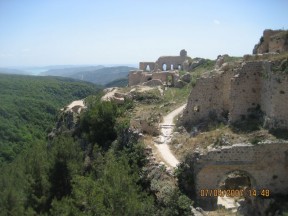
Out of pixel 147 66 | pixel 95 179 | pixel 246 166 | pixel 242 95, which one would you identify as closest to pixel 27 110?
pixel 147 66

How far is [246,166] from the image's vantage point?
56.1 ft

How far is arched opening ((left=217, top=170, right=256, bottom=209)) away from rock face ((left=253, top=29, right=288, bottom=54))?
407 inches

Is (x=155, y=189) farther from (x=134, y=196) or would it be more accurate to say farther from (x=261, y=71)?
(x=261, y=71)

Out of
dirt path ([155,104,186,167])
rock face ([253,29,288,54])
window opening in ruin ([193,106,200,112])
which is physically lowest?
dirt path ([155,104,186,167])

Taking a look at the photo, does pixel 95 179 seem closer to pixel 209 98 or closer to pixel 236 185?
pixel 236 185

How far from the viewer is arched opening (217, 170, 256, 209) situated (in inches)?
694

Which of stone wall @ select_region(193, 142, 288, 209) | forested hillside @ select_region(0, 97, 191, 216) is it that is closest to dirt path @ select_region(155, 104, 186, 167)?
forested hillside @ select_region(0, 97, 191, 216)

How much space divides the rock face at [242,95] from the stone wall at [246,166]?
1.94m

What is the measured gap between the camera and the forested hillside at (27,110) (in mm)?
71562

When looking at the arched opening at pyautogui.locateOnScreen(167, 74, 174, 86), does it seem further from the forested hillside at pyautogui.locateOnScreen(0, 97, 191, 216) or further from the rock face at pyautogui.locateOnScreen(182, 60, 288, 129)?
the rock face at pyautogui.locateOnScreen(182, 60, 288, 129)

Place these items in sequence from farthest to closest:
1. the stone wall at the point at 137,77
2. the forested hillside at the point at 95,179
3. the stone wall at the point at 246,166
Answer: the stone wall at the point at 137,77
the stone wall at the point at 246,166
the forested hillside at the point at 95,179

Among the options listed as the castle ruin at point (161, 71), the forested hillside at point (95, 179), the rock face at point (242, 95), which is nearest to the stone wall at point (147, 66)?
the castle ruin at point (161, 71)

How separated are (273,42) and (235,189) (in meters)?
13.0

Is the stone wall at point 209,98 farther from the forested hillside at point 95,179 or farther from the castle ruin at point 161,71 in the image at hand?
the castle ruin at point 161,71
